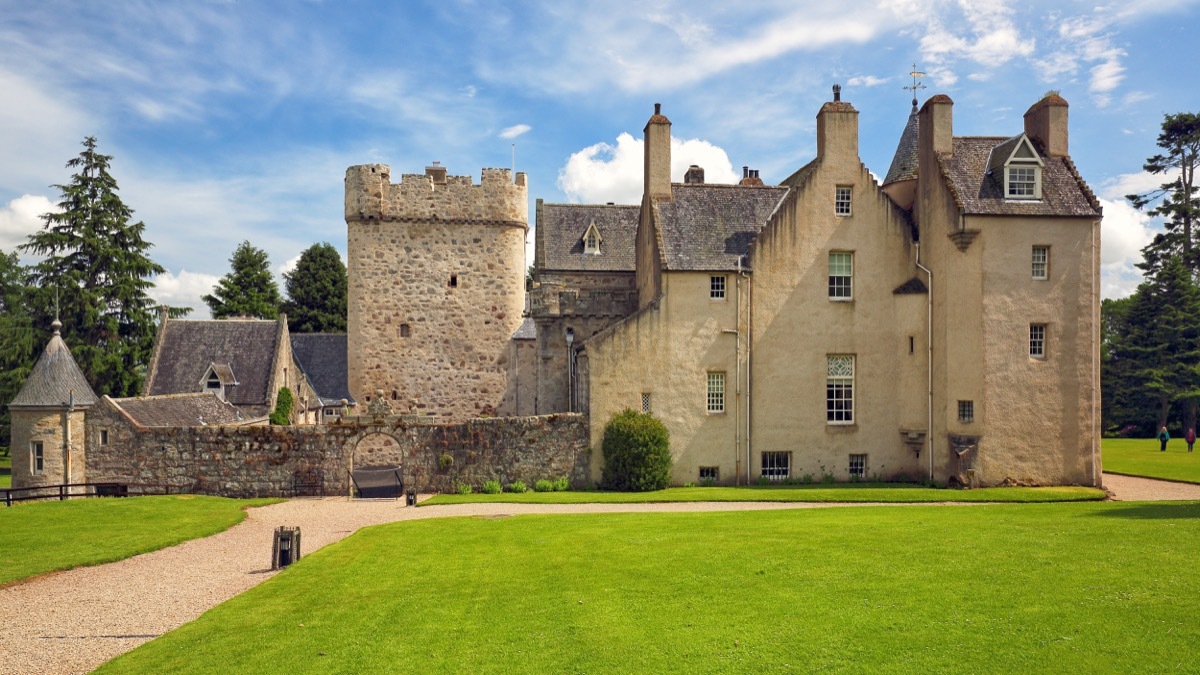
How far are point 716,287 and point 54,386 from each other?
23465mm

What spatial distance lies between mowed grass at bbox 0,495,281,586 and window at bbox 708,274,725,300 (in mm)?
16852

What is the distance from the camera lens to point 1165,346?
5034 cm

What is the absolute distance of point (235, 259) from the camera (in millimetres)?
64500

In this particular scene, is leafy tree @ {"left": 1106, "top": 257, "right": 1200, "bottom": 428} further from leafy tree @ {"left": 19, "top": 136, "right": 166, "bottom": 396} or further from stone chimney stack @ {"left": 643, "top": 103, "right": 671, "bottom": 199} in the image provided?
leafy tree @ {"left": 19, "top": 136, "right": 166, "bottom": 396}

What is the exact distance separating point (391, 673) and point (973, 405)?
22.4m

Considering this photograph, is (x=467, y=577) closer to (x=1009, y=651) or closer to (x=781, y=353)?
(x=1009, y=651)

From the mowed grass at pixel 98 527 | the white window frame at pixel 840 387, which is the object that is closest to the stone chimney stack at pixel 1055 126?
Answer: the white window frame at pixel 840 387

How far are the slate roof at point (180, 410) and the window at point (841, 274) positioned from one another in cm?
2512

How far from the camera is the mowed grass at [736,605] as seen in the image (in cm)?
922

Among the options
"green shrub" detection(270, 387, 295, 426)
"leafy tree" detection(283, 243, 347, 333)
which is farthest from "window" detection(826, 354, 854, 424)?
"leafy tree" detection(283, 243, 347, 333)

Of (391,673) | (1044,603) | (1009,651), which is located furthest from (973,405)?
(391,673)

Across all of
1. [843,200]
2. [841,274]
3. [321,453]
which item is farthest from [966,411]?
[321,453]

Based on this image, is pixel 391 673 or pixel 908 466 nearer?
pixel 391 673

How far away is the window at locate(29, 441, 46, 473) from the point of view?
88.5 ft
